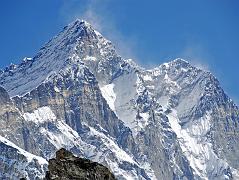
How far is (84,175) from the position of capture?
121 ft

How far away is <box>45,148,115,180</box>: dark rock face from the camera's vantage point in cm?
3622

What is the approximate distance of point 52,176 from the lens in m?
35.8

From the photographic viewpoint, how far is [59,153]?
3731 cm

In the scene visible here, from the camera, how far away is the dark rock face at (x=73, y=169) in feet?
119

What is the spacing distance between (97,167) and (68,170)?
1.41 meters

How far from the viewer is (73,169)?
3669 cm

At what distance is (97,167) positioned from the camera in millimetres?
37469

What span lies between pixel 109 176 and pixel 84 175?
4.55 feet

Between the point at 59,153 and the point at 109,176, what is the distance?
2.23 metres

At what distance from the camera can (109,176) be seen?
3788cm

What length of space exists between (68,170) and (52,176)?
36.5 inches

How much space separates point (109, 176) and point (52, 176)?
2.94m
